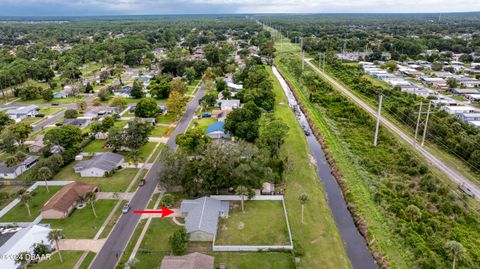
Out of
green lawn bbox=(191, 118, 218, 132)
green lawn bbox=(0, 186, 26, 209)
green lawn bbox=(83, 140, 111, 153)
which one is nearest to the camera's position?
green lawn bbox=(0, 186, 26, 209)

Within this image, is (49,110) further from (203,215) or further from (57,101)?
(203,215)

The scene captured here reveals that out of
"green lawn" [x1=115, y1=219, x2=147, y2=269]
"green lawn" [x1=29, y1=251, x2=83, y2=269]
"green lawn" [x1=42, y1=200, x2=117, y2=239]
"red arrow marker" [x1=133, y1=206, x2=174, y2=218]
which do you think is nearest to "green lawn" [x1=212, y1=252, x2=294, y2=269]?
"green lawn" [x1=115, y1=219, x2=147, y2=269]

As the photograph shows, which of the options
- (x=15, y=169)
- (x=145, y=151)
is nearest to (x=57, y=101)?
(x=15, y=169)

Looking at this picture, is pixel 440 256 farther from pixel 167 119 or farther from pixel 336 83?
pixel 336 83

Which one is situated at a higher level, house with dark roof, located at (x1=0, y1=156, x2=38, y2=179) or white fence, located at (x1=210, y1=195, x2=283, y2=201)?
house with dark roof, located at (x1=0, y1=156, x2=38, y2=179)

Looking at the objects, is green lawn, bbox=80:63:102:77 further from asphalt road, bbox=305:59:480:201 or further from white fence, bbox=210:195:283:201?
white fence, bbox=210:195:283:201

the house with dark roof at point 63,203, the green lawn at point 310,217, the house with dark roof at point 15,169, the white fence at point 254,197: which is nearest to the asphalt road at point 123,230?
the house with dark roof at point 63,203
